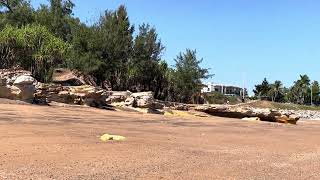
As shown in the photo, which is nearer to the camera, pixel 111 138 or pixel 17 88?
pixel 111 138

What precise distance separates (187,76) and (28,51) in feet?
78.6

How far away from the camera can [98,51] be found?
51.4 m

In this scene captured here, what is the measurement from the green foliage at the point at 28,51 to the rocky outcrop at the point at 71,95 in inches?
385

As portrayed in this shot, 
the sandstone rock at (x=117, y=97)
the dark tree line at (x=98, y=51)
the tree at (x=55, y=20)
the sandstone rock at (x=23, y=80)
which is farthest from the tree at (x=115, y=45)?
the sandstone rock at (x=23, y=80)

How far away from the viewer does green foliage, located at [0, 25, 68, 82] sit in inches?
1687

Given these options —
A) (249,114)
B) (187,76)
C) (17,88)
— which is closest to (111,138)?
(17,88)

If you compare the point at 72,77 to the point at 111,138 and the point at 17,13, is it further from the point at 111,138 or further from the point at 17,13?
A: the point at 111,138

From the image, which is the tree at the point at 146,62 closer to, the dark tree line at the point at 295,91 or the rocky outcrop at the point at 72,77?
the rocky outcrop at the point at 72,77

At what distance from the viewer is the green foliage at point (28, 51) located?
42.8 m

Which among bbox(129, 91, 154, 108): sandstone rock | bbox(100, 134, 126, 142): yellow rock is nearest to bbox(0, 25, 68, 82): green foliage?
bbox(129, 91, 154, 108): sandstone rock

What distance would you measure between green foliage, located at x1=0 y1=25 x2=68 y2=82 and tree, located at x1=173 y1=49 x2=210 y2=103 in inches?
775

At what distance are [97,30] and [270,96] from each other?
317 feet

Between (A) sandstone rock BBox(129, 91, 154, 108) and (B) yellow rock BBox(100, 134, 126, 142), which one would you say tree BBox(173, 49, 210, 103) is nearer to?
(A) sandstone rock BBox(129, 91, 154, 108)

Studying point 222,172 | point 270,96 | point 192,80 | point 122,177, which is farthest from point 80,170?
point 270,96
